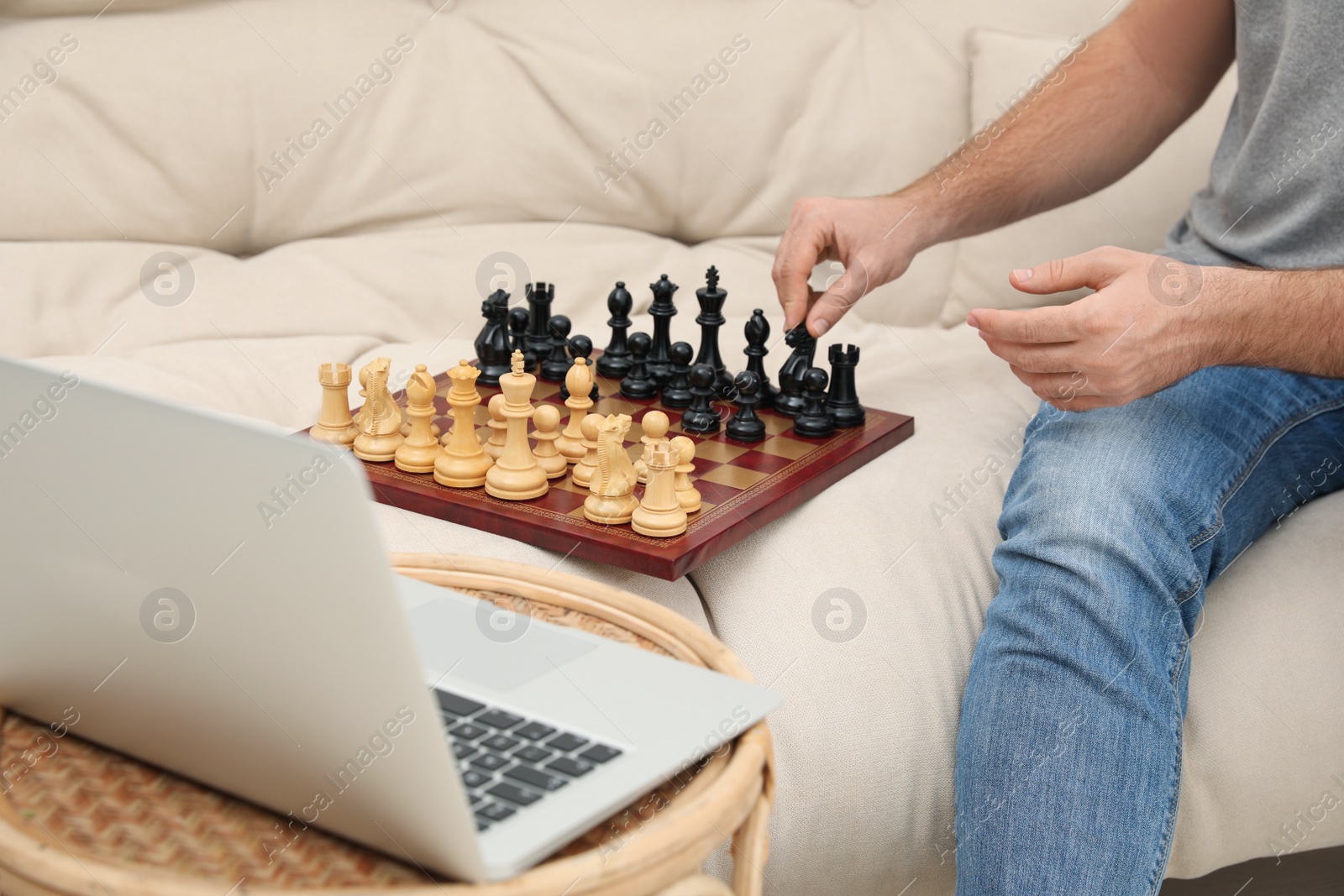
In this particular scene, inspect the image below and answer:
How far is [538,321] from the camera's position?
5.28 feet

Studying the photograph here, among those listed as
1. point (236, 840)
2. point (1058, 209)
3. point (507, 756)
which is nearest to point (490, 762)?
point (507, 756)

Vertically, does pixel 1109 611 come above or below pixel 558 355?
below

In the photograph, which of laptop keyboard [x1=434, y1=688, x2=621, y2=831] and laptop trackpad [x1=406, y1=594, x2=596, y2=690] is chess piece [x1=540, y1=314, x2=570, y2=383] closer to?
laptop trackpad [x1=406, y1=594, x2=596, y2=690]

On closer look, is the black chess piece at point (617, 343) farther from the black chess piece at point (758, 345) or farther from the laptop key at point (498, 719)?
the laptop key at point (498, 719)

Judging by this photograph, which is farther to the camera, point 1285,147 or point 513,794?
point 1285,147

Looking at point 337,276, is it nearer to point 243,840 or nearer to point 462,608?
point 462,608

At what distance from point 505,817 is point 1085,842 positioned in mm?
557

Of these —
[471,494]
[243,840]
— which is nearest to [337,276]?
[471,494]

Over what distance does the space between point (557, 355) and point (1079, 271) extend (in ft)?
2.23

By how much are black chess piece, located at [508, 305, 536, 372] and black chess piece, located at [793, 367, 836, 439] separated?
1.18 ft

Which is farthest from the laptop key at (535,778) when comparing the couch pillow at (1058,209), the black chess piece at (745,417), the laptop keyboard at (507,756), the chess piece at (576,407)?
the couch pillow at (1058,209)

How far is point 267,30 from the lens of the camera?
1826 mm

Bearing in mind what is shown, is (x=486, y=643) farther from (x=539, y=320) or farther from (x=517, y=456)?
(x=539, y=320)

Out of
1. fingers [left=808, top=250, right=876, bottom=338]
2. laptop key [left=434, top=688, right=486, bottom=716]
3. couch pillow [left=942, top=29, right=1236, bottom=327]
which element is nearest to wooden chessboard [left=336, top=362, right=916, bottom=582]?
fingers [left=808, top=250, right=876, bottom=338]
